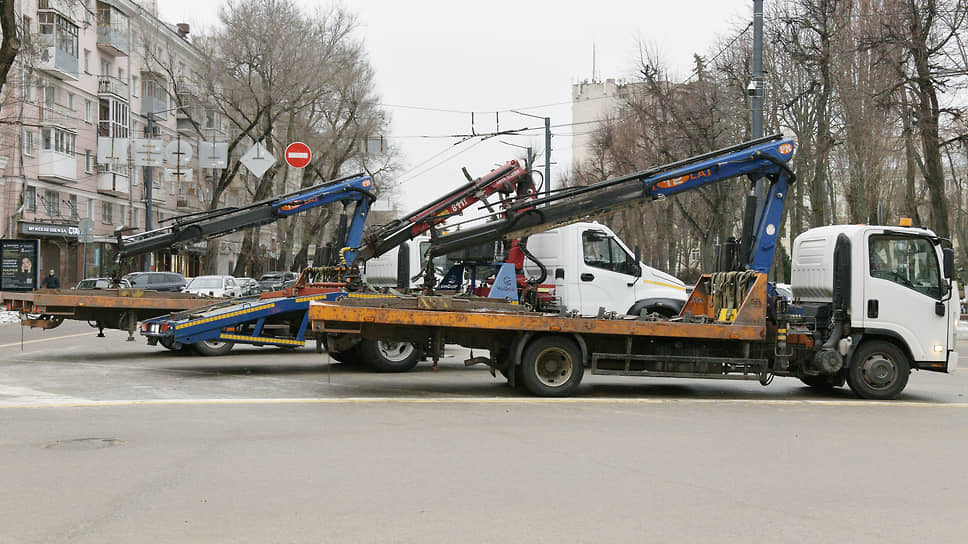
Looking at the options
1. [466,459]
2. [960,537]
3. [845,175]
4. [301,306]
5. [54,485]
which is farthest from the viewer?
[845,175]

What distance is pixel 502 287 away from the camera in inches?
573

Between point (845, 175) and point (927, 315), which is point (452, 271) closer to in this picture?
point (927, 315)

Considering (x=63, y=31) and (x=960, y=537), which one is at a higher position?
(x=63, y=31)

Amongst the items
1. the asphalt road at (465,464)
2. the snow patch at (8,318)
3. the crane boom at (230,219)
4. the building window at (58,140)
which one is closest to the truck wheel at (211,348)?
the crane boom at (230,219)

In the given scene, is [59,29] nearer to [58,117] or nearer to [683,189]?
[58,117]

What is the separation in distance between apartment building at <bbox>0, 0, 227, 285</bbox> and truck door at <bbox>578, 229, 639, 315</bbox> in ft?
70.9

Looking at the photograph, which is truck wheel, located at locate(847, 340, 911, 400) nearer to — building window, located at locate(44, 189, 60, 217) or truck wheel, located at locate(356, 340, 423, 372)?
truck wheel, located at locate(356, 340, 423, 372)

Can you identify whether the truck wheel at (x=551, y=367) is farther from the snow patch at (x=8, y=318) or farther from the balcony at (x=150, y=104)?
the balcony at (x=150, y=104)

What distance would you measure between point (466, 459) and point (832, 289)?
21.7 ft

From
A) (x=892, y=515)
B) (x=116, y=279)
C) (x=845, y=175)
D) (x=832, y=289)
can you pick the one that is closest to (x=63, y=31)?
(x=116, y=279)

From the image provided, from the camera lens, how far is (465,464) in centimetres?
733

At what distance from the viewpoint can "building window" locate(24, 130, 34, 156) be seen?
140 ft

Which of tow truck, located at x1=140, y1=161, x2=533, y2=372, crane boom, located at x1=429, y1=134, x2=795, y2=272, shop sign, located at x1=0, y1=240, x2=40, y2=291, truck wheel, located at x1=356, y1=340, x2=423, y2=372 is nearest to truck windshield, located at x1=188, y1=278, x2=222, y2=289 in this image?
shop sign, located at x1=0, y1=240, x2=40, y2=291

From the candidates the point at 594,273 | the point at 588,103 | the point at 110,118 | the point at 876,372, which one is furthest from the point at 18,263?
the point at 588,103
